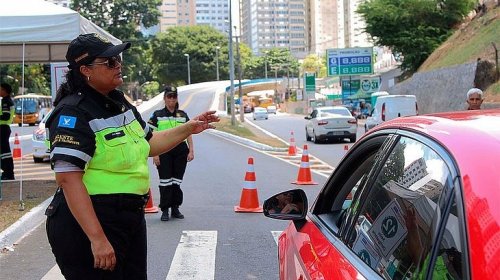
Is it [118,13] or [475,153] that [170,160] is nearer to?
[475,153]

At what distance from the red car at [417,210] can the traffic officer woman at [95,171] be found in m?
0.88

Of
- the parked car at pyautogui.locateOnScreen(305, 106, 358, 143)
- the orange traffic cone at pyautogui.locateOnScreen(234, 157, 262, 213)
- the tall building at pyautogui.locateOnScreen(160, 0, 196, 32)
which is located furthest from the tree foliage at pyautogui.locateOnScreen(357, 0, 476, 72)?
the tall building at pyautogui.locateOnScreen(160, 0, 196, 32)

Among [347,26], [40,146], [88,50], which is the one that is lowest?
[40,146]

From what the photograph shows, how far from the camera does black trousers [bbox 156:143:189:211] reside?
8281mm

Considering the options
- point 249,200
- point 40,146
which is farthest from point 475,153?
point 40,146

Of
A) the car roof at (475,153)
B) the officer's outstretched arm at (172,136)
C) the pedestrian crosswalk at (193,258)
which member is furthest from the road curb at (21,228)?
the car roof at (475,153)

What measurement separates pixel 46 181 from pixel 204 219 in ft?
17.1

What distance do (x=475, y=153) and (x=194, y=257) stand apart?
4.92 metres

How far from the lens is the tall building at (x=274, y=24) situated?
622 feet

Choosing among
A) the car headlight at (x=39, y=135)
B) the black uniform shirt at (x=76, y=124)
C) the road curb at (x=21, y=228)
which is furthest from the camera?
the car headlight at (x=39, y=135)

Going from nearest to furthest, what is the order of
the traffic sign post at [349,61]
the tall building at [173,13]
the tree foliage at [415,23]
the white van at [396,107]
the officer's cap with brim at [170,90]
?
the officer's cap with brim at [170,90], the white van at [396,107], the tree foliage at [415,23], the traffic sign post at [349,61], the tall building at [173,13]

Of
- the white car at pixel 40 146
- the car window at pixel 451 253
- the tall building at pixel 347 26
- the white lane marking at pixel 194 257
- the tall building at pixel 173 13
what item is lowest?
the white lane marking at pixel 194 257

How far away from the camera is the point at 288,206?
345cm

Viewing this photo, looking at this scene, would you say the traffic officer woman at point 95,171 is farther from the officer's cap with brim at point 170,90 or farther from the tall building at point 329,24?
the tall building at point 329,24
